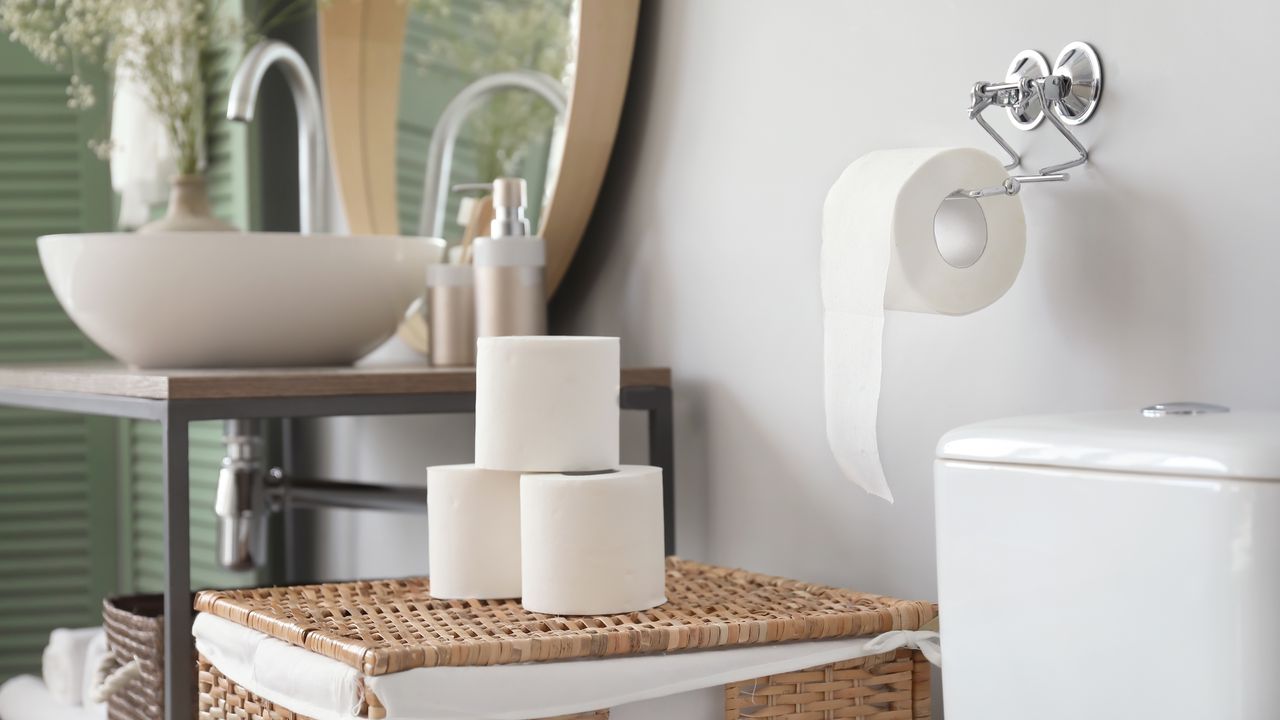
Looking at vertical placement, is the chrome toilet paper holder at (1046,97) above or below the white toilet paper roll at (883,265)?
above

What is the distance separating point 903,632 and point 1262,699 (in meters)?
0.28

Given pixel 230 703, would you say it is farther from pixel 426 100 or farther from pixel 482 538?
pixel 426 100

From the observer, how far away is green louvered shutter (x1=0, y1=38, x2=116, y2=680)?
7.16ft

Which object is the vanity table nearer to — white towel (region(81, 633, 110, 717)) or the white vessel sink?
the white vessel sink

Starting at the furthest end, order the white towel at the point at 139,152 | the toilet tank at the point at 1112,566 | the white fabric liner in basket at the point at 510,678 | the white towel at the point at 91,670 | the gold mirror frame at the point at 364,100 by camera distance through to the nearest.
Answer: the white towel at the point at 139,152, the gold mirror frame at the point at 364,100, the white towel at the point at 91,670, the white fabric liner in basket at the point at 510,678, the toilet tank at the point at 1112,566

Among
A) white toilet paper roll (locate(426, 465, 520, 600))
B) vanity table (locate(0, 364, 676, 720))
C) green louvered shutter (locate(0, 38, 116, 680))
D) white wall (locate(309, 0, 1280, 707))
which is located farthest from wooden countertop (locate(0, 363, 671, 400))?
green louvered shutter (locate(0, 38, 116, 680))

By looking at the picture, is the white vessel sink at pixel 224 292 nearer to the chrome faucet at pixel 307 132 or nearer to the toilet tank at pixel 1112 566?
the chrome faucet at pixel 307 132

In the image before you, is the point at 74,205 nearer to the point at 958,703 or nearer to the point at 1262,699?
the point at 958,703

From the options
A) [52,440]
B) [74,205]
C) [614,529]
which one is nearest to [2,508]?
[52,440]

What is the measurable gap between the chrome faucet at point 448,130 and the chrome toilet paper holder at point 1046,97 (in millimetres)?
624

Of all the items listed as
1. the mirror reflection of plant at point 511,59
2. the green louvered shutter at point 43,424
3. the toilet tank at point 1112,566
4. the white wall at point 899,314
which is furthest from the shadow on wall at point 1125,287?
the green louvered shutter at point 43,424

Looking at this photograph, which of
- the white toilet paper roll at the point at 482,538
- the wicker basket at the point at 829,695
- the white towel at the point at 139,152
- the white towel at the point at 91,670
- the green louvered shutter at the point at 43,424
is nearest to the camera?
the wicker basket at the point at 829,695

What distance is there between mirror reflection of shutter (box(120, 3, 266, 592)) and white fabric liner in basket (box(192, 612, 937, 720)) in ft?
3.95

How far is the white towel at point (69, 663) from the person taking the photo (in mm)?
1453
